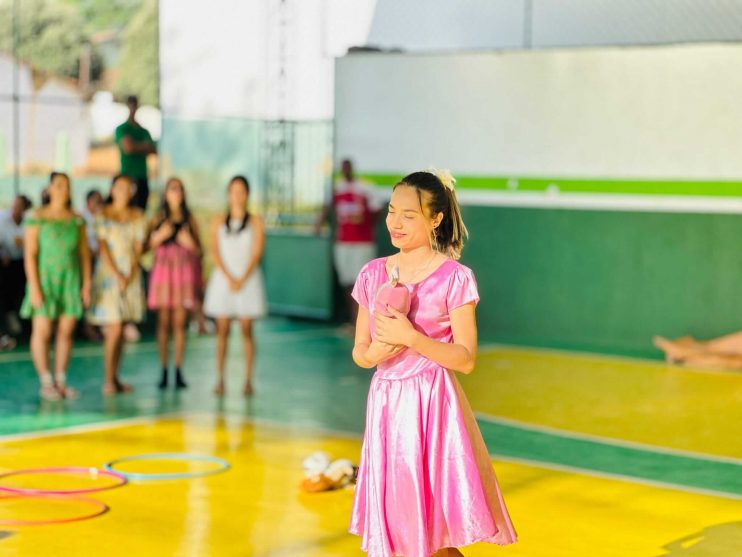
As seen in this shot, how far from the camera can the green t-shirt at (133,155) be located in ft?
46.1

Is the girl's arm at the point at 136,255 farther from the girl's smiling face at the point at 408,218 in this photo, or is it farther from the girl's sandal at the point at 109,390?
the girl's smiling face at the point at 408,218

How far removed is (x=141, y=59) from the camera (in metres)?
14.6

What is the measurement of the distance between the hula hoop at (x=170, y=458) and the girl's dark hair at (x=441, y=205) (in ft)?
10.4

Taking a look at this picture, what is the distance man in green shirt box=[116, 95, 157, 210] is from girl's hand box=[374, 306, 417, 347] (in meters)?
9.81

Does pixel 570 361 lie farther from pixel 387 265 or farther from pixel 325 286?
pixel 387 265

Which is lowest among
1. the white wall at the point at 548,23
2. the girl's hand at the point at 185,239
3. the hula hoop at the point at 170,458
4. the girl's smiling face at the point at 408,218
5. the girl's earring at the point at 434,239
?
the hula hoop at the point at 170,458

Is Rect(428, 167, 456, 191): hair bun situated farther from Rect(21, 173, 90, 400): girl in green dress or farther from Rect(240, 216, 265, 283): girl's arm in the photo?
Rect(21, 173, 90, 400): girl in green dress

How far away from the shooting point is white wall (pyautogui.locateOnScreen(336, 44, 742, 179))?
13.1 metres

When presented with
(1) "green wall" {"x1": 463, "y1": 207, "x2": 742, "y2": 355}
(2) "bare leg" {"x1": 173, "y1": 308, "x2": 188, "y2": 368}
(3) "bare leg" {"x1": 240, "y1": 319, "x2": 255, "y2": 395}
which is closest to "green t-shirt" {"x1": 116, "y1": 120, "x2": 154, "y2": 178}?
(1) "green wall" {"x1": 463, "y1": 207, "x2": 742, "y2": 355}

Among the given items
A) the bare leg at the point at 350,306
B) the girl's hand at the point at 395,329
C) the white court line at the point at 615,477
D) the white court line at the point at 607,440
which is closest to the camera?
the girl's hand at the point at 395,329

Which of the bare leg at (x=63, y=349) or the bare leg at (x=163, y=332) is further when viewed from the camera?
the bare leg at (x=163, y=332)

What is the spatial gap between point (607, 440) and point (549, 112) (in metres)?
5.89

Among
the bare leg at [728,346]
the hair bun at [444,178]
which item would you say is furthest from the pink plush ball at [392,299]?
the bare leg at [728,346]

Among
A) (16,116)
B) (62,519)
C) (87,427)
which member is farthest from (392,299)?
(16,116)
